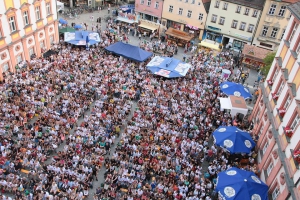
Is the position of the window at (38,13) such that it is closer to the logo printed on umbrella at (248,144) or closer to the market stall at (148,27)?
the market stall at (148,27)

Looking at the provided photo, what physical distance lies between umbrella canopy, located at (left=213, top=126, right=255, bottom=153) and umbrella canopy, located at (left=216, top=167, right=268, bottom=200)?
3140mm

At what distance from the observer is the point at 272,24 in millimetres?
38688

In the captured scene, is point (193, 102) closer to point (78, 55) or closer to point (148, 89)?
point (148, 89)

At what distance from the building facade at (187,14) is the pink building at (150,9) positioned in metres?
0.92

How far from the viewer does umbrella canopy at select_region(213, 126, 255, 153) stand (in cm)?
2214

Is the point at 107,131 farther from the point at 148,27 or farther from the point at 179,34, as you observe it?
the point at 148,27

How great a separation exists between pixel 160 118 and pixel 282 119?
401 inches

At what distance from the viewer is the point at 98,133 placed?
23203 millimetres

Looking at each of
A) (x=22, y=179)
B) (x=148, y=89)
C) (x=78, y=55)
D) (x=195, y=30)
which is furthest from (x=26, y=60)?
(x=195, y=30)

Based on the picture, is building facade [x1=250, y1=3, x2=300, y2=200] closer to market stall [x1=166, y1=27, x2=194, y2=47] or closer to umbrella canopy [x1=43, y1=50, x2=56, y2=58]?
market stall [x1=166, y1=27, x2=194, y2=47]

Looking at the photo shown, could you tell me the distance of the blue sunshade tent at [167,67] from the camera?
32.4m

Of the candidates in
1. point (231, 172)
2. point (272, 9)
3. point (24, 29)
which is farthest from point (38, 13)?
point (272, 9)

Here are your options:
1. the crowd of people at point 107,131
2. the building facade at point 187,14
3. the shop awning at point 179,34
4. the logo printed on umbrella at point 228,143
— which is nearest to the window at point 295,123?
the logo printed on umbrella at point 228,143

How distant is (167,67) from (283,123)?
16111mm
